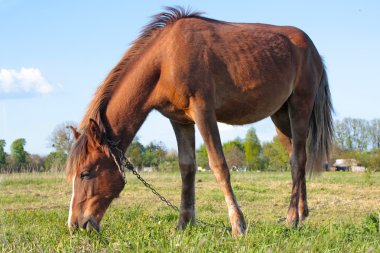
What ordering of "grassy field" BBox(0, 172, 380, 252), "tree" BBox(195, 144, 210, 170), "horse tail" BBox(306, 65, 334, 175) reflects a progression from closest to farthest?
"grassy field" BBox(0, 172, 380, 252) → "horse tail" BBox(306, 65, 334, 175) → "tree" BBox(195, 144, 210, 170)

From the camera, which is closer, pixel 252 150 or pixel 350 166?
pixel 350 166

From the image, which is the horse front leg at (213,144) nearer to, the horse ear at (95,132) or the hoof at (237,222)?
the hoof at (237,222)

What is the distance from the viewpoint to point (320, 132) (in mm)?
7469

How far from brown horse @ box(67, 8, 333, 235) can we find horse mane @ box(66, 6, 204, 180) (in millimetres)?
12

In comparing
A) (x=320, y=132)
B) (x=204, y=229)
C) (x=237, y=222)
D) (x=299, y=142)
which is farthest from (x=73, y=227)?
(x=320, y=132)

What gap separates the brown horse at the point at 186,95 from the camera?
211 inches

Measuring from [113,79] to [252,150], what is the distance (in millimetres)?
62754

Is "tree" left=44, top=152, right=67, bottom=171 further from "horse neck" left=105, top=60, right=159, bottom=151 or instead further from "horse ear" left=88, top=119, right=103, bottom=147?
"horse ear" left=88, top=119, right=103, bottom=147

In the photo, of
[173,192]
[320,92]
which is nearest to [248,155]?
[173,192]

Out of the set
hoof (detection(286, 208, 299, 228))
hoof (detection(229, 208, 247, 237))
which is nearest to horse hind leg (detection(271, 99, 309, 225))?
hoof (detection(286, 208, 299, 228))

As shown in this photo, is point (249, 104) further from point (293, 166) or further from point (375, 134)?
point (375, 134)

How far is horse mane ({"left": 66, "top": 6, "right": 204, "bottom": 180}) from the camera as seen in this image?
17.7 feet

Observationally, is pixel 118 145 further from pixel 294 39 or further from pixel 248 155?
pixel 248 155

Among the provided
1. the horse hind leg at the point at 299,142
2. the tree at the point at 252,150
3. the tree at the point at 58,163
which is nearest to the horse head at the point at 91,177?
the horse hind leg at the point at 299,142
